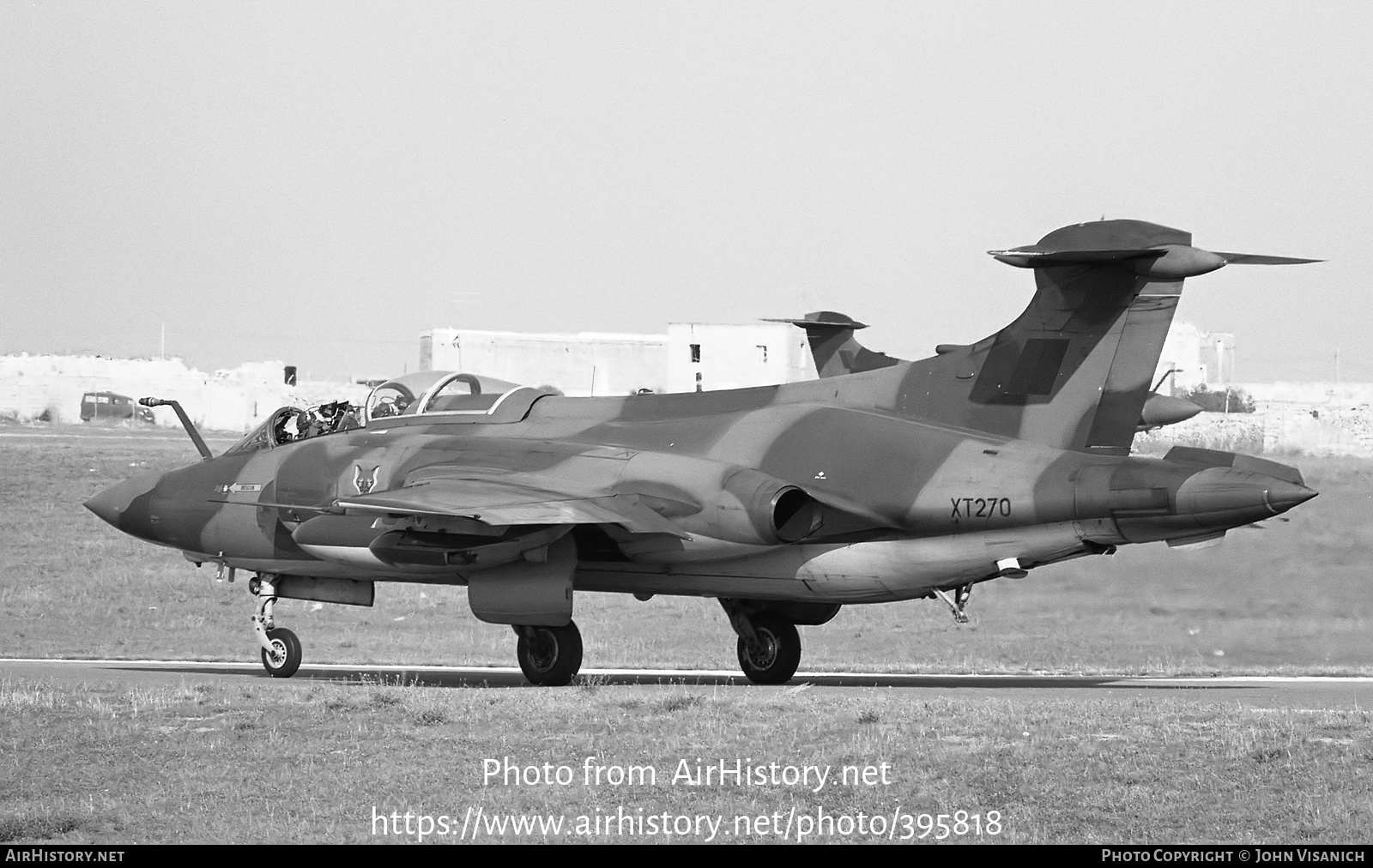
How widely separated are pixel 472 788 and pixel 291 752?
1.91m

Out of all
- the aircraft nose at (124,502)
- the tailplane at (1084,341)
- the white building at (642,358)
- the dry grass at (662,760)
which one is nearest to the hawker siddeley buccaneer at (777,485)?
the tailplane at (1084,341)

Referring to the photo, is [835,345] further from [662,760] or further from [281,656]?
[662,760]

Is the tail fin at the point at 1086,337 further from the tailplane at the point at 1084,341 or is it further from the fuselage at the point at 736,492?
the fuselage at the point at 736,492

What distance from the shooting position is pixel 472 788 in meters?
11.4

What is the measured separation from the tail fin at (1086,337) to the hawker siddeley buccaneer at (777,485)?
24mm

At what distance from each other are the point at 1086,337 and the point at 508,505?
611 cm

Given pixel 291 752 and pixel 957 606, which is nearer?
pixel 291 752

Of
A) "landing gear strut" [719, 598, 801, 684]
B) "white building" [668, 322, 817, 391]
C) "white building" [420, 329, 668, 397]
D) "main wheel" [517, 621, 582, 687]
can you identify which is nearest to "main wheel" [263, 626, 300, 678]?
"main wheel" [517, 621, 582, 687]

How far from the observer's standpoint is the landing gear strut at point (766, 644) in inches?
729

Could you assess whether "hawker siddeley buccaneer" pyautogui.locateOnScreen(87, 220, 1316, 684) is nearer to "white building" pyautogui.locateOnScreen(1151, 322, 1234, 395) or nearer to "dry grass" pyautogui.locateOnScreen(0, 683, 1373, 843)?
"dry grass" pyautogui.locateOnScreen(0, 683, 1373, 843)

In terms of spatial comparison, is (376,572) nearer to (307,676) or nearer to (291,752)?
(307,676)

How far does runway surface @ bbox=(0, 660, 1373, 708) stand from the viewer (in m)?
16.4

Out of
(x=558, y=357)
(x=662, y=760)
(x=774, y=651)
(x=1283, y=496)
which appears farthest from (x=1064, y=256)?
(x=558, y=357)
